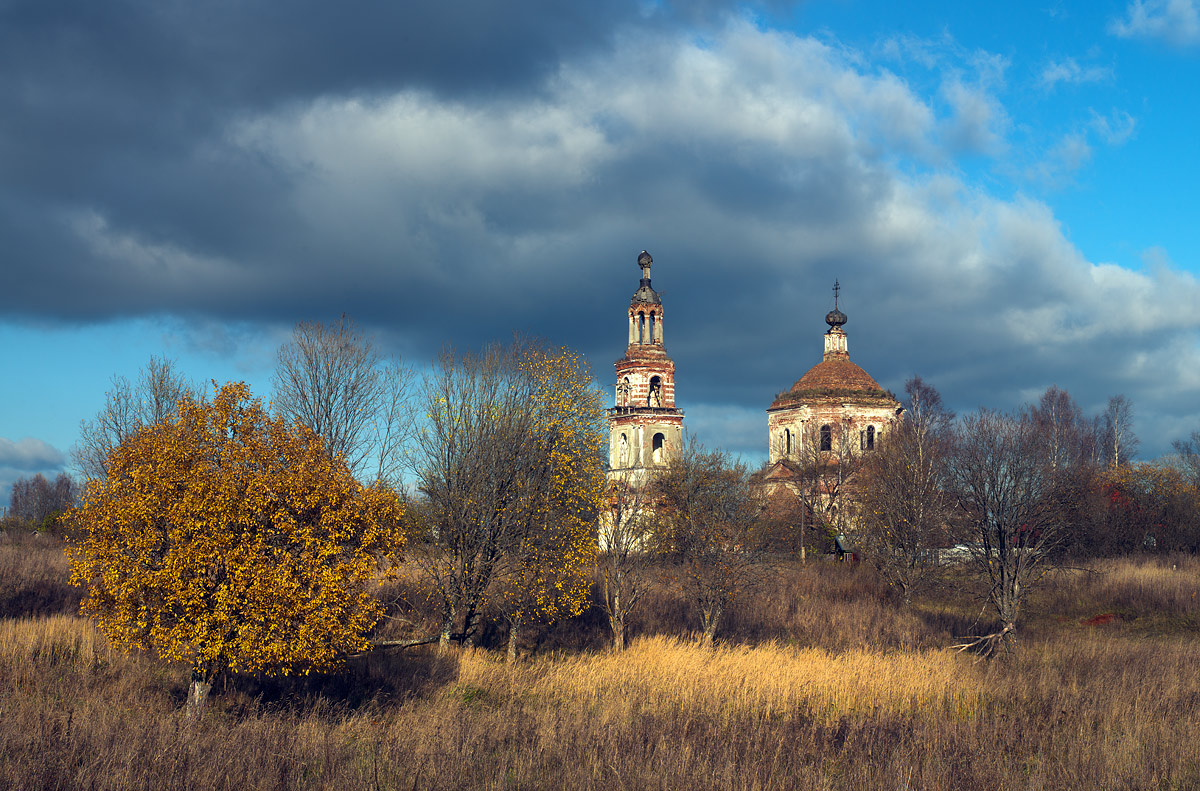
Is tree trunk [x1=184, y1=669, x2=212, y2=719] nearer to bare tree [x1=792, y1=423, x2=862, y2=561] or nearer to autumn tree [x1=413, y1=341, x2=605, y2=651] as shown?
autumn tree [x1=413, y1=341, x2=605, y2=651]

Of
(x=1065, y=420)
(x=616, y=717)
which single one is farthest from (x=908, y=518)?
(x=1065, y=420)

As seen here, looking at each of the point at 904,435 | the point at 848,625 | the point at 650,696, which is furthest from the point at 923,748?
the point at 904,435

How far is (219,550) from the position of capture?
42.7 ft

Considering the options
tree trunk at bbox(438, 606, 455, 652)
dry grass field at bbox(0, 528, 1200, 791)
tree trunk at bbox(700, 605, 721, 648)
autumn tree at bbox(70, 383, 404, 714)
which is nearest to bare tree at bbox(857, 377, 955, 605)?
dry grass field at bbox(0, 528, 1200, 791)

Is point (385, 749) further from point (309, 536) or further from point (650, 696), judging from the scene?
point (650, 696)

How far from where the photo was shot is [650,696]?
54.0 ft

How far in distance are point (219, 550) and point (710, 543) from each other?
15413mm

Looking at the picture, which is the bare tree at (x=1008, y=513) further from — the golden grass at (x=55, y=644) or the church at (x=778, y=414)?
the church at (x=778, y=414)

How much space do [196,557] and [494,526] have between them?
8.98 meters

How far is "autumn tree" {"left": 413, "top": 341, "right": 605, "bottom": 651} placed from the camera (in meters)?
20.7

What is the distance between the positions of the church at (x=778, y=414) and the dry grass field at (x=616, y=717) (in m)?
30.6

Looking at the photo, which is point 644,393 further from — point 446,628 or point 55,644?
point 55,644

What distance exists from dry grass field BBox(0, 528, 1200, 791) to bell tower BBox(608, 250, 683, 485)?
102ft

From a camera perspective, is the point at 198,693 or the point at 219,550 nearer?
the point at 219,550
